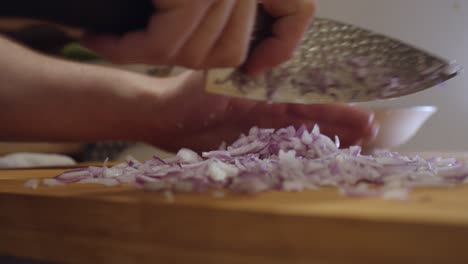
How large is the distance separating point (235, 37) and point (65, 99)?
59 cm

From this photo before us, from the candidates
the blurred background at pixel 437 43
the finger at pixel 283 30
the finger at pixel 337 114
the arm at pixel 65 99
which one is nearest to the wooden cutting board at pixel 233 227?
the finger at pixel 283 30

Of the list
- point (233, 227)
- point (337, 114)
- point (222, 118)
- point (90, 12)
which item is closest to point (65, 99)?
point (222, 118)

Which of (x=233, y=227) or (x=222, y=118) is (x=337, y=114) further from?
(x=233, y=227)

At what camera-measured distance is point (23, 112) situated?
929 mm

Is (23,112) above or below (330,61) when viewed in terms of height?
below

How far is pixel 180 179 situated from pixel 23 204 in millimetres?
118

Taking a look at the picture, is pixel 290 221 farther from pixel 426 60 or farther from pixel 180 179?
pixel 426 60

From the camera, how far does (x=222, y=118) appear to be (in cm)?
85

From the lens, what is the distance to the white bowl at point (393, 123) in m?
0.79

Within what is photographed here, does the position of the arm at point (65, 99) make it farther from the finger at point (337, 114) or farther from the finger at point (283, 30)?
the finger at point (283, 30)

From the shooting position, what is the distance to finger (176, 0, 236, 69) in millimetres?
430

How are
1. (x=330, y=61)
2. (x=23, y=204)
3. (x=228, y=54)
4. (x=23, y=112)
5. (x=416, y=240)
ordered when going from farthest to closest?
(x=23, y=112)
(x=330, y=61)
(x=228, y=54)
(x=23, y=204)
(x=416, y=240)

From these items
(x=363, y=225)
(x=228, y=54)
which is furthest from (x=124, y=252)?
(x=228, y=54)

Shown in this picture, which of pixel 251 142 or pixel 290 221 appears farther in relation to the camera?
pixel 251 142
